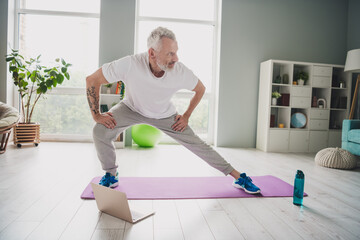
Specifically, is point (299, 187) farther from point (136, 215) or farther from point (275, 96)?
point (275, 96)

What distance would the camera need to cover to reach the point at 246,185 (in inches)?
79.4

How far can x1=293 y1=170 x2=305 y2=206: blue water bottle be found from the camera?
1.75 meters

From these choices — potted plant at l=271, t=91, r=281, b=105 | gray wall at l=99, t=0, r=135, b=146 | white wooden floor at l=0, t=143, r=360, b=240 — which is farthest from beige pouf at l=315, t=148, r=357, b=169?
gray wall at l=99, t=0, r=135, b=146

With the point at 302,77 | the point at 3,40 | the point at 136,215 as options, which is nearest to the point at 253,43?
the point at 302,77

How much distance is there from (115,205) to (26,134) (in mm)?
2950

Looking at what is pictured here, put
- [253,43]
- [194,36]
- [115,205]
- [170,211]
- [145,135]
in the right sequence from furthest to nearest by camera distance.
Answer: [194,36] → [253,43] → [145,135] → [170,211] → [115,205]

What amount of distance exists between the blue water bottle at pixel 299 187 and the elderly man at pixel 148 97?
0.95 feet

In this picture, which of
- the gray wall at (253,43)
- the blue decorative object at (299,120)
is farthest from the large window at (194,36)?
the blue decorative object at (299,120)

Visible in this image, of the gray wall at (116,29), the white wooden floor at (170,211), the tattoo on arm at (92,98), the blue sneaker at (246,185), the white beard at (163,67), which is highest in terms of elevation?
the gray wall at (116,29)

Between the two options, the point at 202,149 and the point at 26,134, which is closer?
the point at 202,149

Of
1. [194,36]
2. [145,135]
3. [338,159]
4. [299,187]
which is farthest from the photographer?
[194,36]

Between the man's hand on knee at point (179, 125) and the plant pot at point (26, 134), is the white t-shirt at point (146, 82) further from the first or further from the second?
the plant pot at point (26, 134)

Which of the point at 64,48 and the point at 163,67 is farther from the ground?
the point at 64,48

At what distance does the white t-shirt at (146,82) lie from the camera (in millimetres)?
1818
